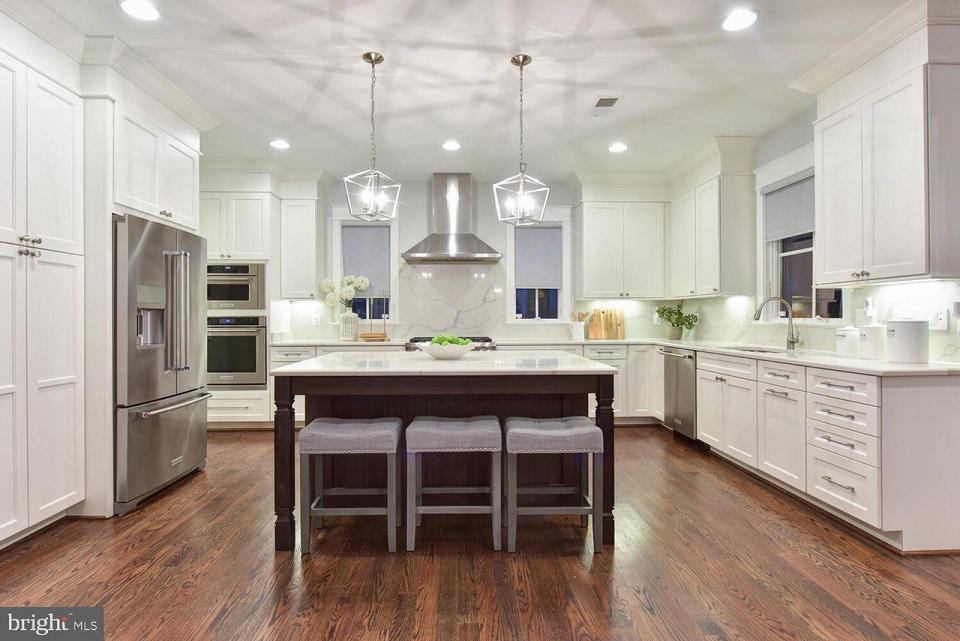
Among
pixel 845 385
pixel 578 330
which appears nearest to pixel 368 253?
pixel 578 330

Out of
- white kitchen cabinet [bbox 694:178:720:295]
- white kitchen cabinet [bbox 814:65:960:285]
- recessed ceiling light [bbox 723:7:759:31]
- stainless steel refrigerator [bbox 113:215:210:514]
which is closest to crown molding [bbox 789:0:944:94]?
white kitchen cabinet [bbox 814:65:960:285]

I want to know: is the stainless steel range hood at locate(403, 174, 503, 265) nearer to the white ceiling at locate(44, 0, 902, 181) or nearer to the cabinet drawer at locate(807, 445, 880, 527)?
the white ceiling at locate(44, 0, 902, 181)

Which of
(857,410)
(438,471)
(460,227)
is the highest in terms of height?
(460,227)

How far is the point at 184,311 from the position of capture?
3543mm

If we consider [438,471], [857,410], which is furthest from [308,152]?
[857,410]

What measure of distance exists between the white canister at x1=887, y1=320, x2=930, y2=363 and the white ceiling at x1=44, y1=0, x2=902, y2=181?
5.16ft

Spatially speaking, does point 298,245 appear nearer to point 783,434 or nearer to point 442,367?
point 442,367

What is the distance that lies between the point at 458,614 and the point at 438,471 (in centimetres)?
104

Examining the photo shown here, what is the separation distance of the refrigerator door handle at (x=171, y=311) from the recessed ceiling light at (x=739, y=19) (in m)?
3.47

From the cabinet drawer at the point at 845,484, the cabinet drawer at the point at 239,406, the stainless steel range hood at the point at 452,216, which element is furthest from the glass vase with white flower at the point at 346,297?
the cabinet drawer at the point at 845,484

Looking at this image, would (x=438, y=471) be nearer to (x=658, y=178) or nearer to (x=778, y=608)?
(x=778, y=608)

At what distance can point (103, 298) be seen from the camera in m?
3.01

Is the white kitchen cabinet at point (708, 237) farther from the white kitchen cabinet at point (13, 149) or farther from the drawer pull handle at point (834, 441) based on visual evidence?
the white kitchen cabinet at point (13, 149)

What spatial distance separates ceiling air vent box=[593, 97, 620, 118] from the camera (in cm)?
378
